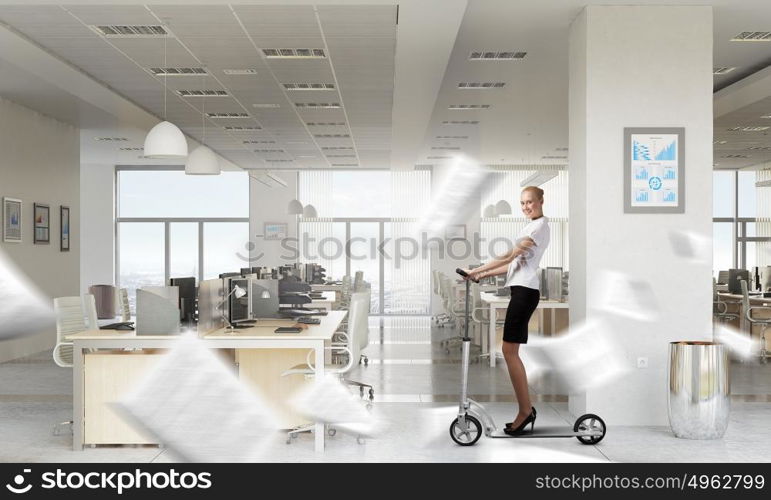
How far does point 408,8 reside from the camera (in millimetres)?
6266

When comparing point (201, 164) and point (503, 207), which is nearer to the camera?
point (201, 164)

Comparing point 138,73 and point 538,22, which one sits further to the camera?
point 138,73

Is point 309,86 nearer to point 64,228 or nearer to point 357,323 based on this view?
point 357,323

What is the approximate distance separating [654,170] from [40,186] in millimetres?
8732

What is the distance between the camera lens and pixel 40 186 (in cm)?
1135

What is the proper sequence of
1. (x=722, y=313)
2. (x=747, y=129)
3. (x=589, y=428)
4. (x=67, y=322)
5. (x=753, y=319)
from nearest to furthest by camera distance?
(x=589, y=428) → (x=67, y=322) → (x=753, y=319) → (x=722, y=313) → (x=747, y=129)

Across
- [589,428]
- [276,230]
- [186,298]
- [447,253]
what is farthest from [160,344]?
[447,253]

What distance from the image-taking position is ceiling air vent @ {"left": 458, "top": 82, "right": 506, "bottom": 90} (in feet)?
32.2

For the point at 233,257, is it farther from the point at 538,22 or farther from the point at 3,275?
the point at 3,275

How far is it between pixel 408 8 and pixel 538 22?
4.80 ft

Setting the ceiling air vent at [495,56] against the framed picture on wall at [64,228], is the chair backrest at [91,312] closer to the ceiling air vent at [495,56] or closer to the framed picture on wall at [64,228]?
the ceiling air vent at [495,56]

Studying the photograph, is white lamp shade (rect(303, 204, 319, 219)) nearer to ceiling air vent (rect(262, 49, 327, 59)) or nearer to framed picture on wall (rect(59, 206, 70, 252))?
framed picture on wall (rect(59, 206, 70, 252))

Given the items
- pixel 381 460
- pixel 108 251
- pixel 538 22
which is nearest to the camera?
pixel 381 460
